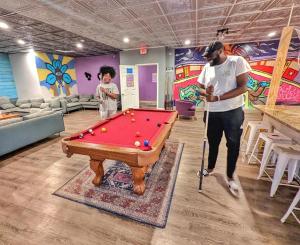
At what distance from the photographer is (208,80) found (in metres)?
2.05

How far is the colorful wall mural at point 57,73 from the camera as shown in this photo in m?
6.64

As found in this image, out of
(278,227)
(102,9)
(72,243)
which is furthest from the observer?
(102,9)

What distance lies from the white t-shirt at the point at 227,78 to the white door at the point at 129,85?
516cm

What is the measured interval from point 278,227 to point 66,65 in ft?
29.8

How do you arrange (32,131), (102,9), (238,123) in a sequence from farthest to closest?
(32,131) → (102,9) → (238,123)

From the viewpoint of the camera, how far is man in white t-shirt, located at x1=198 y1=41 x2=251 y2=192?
176cm

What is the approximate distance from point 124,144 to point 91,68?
24.9 feet

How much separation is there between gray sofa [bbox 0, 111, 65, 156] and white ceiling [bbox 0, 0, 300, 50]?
196 centimetres

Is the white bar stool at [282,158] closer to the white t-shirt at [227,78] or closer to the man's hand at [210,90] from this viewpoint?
the white t-shirt at [227,78]

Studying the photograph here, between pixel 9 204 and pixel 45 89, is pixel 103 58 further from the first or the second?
pixel 9 204

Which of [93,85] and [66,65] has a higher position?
[66,65]

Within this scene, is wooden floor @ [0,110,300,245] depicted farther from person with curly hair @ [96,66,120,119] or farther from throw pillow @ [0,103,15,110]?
throw pillow @ [0,103,15,110]

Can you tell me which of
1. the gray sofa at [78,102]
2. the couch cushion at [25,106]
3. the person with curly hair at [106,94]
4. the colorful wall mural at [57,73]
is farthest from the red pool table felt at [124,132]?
the colorful wall mural at [57,73]

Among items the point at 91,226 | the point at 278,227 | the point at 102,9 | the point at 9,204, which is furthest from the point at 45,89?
the point at 278,227
